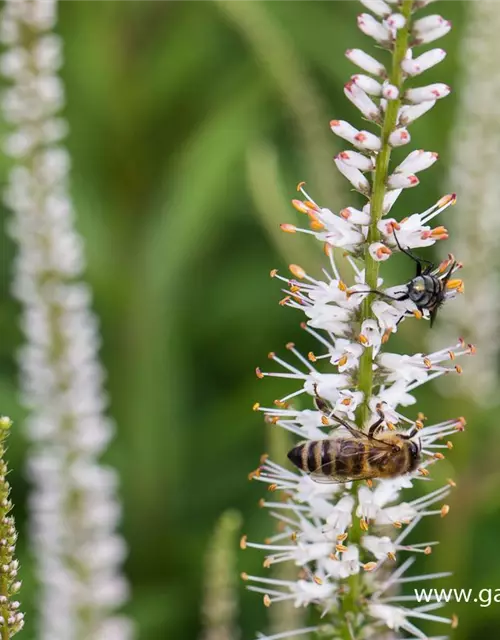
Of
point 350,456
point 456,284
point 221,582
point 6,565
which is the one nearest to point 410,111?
point 456,284

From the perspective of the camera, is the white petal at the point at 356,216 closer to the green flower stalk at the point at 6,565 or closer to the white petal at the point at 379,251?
the white petal at the point at 379,251

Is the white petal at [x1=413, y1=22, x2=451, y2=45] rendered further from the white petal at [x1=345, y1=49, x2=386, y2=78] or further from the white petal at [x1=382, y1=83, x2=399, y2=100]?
the white petal at [x1=382, y1=83, x2=399, y2=100]

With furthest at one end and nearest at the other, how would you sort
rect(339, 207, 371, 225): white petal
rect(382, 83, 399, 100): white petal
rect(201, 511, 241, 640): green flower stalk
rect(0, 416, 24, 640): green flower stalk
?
rect(201, 511, 241, 640): green flower stalk, rect(339, 207, 371, 225): white petal, rect(382, 83, 399, 100): white petal, rect(0, 416, 24, 640): green flower stalk

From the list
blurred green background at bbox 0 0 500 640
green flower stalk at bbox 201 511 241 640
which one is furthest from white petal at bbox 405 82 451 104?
blurred green background at bbox 0 0 500 640

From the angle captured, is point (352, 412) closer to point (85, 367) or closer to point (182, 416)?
point (85, 367)

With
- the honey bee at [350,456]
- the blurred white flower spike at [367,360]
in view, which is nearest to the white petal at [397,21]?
the blurred white flower spike at [367,360]

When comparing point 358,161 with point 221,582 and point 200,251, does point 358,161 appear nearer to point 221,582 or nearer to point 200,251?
point 221,582

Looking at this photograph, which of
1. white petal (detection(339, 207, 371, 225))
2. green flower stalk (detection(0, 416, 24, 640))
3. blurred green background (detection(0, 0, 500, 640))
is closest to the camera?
green flower stalk (detection(0, 416, 24, 640))

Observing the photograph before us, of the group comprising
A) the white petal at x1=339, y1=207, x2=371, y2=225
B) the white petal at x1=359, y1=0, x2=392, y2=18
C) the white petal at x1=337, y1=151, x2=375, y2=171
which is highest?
the white petal at x1=359, y1=0, x2=392, y2=18
